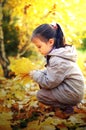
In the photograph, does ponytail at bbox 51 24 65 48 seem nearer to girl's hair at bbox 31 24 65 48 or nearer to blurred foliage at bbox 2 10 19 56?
girl's hair at bbox 31 24 65 48

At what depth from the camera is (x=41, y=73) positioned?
8.54 ft

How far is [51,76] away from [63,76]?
0.24 feet

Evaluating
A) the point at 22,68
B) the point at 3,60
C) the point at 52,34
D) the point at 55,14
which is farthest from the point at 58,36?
the point at 3,60

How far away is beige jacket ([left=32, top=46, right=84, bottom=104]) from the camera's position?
257 cm

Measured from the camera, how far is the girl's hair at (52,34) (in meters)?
2.57

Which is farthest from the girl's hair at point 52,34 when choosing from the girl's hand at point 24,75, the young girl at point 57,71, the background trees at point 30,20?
the girl's hand at point 24,75

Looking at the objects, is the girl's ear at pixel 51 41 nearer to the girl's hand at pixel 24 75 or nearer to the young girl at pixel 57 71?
the young girl at pixel 57 71

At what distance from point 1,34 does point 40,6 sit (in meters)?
0.30

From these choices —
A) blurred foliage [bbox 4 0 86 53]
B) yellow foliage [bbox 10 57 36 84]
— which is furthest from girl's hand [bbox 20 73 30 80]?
blurred foliage [bbox 4 0 86 53]

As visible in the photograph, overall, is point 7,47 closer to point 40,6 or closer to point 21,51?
point 21,51

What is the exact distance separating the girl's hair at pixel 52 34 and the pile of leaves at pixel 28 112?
31 centimetres

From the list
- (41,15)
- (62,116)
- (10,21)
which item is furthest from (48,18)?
(62,116)

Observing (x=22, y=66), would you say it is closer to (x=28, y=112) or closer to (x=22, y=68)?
(x=22, y=68)

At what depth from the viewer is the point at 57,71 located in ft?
8.38
